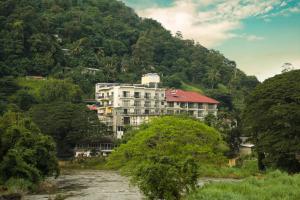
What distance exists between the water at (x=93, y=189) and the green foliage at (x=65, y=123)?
2160 cm

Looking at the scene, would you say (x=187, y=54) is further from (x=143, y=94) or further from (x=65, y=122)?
(x=65, y=122)

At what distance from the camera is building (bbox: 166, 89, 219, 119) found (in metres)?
106

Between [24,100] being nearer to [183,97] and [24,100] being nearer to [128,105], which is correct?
[128,105]

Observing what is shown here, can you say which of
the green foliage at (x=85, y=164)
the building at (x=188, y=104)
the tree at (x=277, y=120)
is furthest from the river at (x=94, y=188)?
the building at (x=188, y=104)

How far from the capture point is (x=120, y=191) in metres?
42.2

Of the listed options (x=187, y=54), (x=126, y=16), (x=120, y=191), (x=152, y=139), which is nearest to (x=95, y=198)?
(x=120, y=191)

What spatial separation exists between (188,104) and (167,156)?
8529cm

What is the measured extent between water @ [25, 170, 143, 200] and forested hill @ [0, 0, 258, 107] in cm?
5785

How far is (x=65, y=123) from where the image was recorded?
261ft

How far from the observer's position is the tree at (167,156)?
23953mm

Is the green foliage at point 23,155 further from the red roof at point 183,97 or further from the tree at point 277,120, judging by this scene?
the red roof at point 183,97

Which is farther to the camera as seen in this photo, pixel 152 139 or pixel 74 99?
pixel 74 99

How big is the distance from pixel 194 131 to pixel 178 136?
115 cm

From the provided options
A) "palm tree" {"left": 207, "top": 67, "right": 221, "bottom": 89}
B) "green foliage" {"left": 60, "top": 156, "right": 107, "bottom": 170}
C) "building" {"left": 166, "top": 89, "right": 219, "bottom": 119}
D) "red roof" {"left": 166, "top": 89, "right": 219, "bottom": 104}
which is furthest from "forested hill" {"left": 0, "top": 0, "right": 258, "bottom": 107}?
"green foliage" {"left": 60, "top": 156, "right": 107, "bottom": 170}
